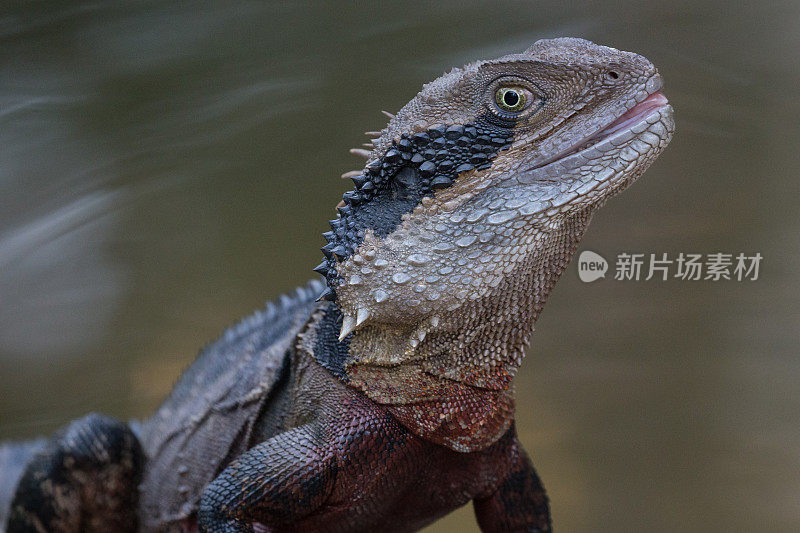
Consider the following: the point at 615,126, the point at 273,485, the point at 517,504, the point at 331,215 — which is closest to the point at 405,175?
the point at 615,126

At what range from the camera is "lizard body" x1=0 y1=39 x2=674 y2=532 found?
1334 millimetres

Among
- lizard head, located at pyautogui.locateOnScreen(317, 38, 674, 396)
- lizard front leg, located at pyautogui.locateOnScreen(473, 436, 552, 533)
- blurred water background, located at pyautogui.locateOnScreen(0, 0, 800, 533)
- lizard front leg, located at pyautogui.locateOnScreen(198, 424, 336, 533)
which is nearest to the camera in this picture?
lizard head, located at pyautogui.locateOnScreen(317, 38, 674, 396)

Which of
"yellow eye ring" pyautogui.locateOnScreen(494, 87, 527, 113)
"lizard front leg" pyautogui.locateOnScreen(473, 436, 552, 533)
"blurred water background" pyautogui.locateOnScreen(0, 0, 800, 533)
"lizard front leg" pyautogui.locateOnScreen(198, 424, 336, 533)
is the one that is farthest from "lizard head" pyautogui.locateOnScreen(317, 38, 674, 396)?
"blurred water background" pyautogui.locateOnScreen(0, 0, 800, 533)

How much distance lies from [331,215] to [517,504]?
4.72 ft

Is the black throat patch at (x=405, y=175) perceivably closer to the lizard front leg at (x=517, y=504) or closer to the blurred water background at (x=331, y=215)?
the lizard front leg at (x=517, y=504)

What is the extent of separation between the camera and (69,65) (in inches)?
89.7

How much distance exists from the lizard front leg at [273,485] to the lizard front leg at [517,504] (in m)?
0.52

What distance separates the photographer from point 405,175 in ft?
4.76

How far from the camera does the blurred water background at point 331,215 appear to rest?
7.73 feet

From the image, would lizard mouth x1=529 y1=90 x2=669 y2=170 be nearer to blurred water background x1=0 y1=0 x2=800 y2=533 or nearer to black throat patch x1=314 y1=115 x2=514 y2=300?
black throat patch x1=314 y1=115 x2=514 y2=300

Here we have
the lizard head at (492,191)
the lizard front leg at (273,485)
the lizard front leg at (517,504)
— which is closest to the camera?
the lizard head at (492,191)

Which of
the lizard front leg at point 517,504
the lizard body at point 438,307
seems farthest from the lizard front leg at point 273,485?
the lizard front leg at point 517,504

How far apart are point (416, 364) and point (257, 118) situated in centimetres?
142

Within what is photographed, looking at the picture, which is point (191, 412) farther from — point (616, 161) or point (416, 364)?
point (616, 161)
